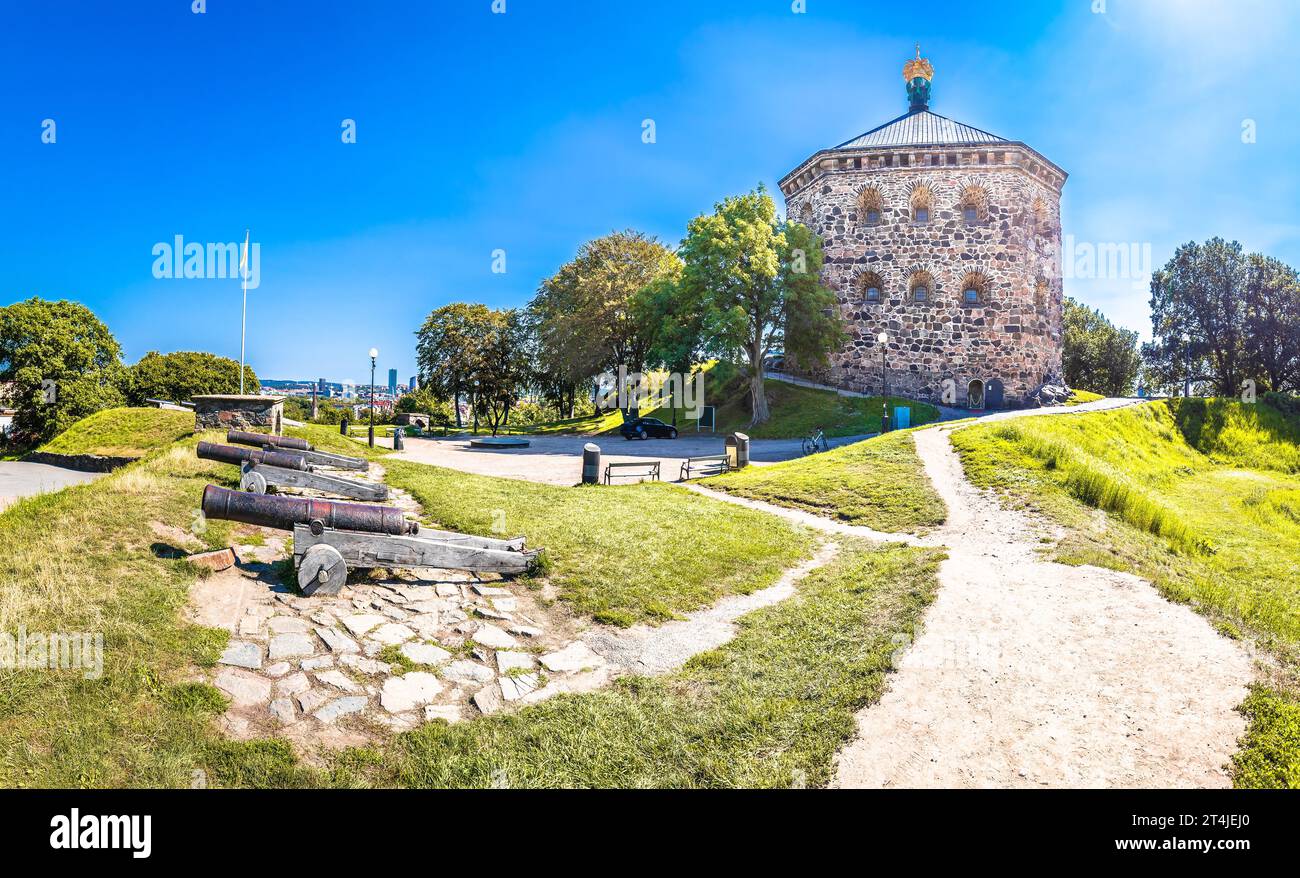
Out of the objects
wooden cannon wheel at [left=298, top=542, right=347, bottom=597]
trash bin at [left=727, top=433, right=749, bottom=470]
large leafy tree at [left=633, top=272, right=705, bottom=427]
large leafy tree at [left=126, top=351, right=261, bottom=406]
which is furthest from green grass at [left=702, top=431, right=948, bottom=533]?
large leafy tree at [left=126, top=351, right=261, bottom=406]

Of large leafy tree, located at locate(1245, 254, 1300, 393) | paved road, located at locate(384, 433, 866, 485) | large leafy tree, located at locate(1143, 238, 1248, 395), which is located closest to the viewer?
paved road, located at locate(384, 433, 866, 485)

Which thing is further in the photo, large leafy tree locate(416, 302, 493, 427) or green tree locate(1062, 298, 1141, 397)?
green tree locate(1062, 298, 1141, 397)

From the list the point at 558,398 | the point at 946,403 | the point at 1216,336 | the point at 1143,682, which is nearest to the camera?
the point at 1143,682

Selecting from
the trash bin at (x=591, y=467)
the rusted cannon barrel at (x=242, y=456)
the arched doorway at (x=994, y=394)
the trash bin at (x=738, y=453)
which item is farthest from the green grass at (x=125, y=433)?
the arched doorway at (x=994, y=394)

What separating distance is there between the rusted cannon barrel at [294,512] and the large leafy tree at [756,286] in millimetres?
21648

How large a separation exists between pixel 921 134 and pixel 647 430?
23.6 m

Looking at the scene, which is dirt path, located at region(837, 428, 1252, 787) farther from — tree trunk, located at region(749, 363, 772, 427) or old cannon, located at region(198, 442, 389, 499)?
tree trunk, located at region(749, 363, 772, 427)

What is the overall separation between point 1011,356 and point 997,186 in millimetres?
9206

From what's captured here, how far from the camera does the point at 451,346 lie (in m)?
37.5

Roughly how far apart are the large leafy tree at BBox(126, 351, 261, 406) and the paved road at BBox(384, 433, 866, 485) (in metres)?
28.8

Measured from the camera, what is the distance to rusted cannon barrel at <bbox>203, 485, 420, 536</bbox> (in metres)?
5.78

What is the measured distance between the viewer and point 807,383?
34.8 meters

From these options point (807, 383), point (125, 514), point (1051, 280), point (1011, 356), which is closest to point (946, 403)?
point (1011, 356)
